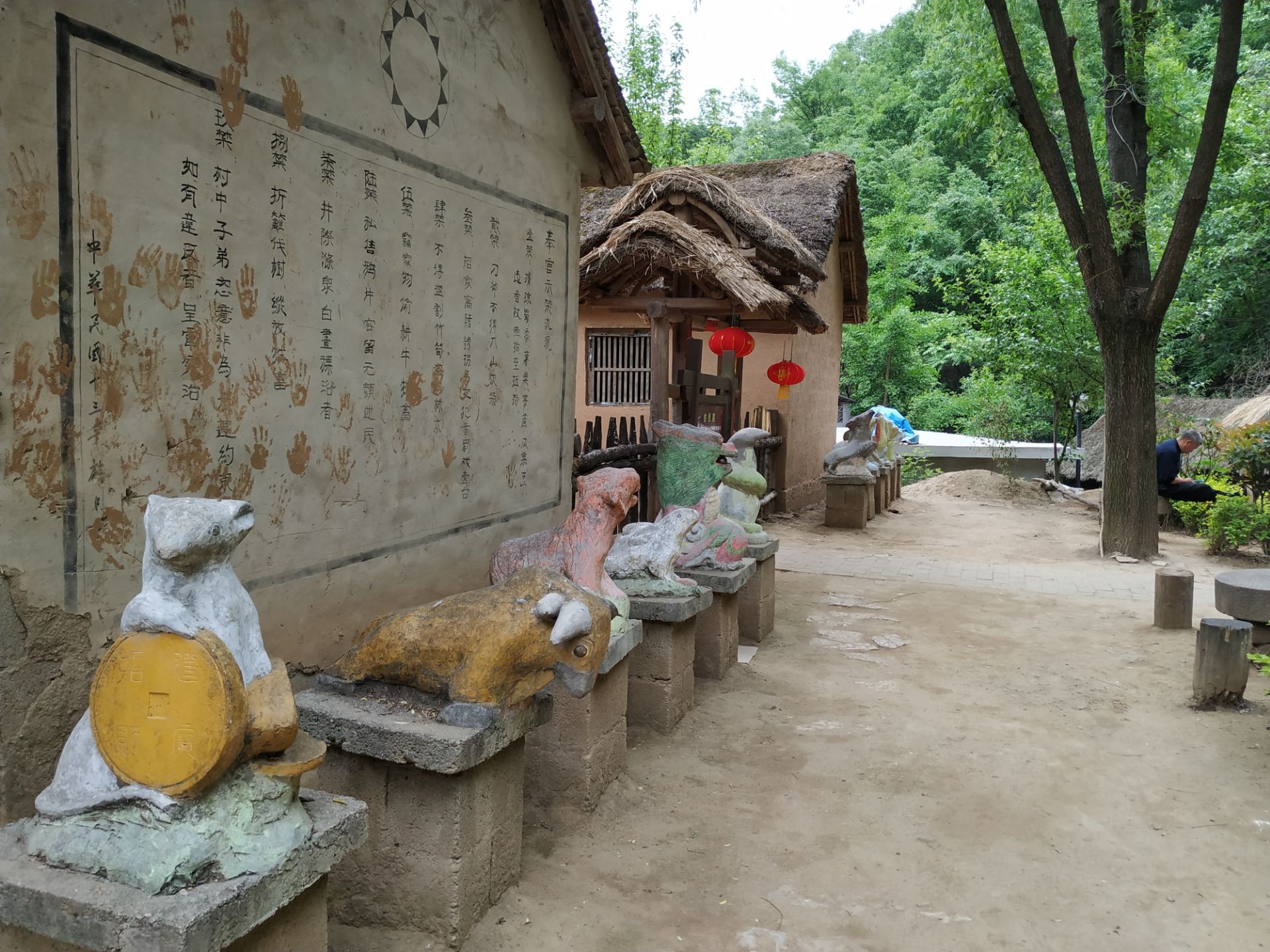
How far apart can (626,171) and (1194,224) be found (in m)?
6.94

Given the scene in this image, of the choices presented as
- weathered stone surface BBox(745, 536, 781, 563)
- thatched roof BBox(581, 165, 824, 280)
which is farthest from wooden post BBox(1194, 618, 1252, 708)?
thatched roof BBox(581, 165, 824, 280)

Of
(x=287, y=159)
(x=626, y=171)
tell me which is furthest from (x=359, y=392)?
(x=626, y=171)

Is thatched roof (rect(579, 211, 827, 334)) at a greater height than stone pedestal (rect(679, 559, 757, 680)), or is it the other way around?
thatched roof (rect(579, 211, 827, 334))

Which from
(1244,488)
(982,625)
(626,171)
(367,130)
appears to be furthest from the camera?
(1244,488)

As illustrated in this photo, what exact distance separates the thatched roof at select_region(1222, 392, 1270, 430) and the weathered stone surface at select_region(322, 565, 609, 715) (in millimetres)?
12902

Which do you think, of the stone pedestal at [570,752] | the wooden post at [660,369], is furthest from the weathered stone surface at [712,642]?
the wooden post at [660,369]

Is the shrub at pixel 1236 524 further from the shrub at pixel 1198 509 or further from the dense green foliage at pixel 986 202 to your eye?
the dense green foliage at pixel 986 202

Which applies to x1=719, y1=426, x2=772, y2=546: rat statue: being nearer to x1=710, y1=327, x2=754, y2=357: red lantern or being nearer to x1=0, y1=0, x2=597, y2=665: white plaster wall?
x1=0, y1=0, x2=597, y2=665: white plaster wall

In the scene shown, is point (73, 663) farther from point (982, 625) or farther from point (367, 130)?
point (982, 625)

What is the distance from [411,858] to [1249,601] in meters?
6.23

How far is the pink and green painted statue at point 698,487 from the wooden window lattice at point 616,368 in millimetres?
6828

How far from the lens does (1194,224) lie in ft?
30.7

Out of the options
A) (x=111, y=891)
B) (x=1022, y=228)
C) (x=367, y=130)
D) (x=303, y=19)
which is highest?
(x=1022, y=228)

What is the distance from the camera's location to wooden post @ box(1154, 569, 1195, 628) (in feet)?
23.5
